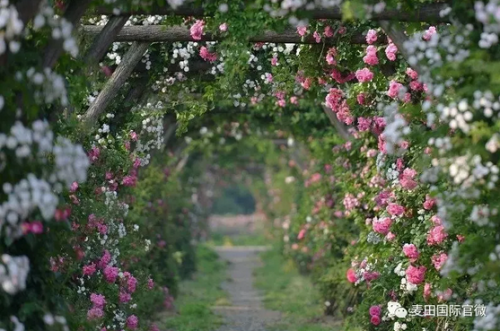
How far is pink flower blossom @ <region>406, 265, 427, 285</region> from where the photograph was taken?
934 cm

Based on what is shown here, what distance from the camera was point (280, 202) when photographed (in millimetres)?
27141

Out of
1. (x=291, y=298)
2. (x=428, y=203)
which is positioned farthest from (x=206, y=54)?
(x=291, y=298)

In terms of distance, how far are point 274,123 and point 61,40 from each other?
10.3 metres

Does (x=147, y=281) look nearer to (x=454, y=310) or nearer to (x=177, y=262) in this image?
(x=454, y=310)

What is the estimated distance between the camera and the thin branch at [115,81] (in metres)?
9.82

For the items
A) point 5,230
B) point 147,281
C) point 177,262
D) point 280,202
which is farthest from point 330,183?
point 280,202

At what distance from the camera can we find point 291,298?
58.6 ft

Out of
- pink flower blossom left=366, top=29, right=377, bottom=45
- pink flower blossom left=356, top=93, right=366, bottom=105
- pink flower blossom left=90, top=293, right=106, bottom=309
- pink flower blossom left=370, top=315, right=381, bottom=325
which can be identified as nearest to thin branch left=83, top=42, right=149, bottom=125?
pink flower blossom left=90, top=293, right=106, bottom=309

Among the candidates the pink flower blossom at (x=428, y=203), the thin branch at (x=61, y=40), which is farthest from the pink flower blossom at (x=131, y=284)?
the thin branch at (x=61, y=40)

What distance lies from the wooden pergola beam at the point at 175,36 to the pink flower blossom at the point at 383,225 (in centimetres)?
174

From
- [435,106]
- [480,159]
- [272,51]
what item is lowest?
[480,159]

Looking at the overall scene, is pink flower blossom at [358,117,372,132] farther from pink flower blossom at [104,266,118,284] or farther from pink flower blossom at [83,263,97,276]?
pink flower blossom at [83,263,97,276]

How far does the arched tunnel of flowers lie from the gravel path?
1031 mm

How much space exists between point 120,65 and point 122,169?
1227mm
